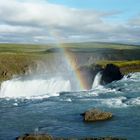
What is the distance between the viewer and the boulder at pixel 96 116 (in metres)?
34.2

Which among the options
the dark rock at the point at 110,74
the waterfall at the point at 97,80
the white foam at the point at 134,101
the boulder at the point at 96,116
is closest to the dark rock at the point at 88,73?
the waterfall at the point at 97,80

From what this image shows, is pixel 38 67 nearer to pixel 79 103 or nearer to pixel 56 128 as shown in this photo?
pixel 79 103

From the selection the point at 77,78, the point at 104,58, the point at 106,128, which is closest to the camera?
the point at 106,128

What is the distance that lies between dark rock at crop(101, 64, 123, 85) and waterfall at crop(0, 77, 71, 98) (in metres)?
5.85

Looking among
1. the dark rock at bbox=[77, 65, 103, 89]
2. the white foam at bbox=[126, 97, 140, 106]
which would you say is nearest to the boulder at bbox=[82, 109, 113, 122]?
the white foam at bbox=[126, 97, 140, 106]

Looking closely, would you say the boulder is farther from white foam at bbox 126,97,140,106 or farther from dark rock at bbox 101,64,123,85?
dark rock at bbox 101,64,123,85

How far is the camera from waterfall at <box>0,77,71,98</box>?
218 ft

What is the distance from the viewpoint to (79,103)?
42.8 metres

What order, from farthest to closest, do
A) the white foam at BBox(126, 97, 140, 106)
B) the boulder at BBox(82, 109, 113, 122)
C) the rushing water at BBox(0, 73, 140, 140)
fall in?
the white foam at BBox(126, 97, 140, 106), the boulder at BBox(82, 109, 113, 122), the rushing water at BBox(0, 73, 140, 140)

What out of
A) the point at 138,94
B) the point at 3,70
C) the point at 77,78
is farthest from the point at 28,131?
the point at 3,70

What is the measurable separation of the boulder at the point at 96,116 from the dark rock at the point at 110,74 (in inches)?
1113

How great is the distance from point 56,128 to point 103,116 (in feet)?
14.5

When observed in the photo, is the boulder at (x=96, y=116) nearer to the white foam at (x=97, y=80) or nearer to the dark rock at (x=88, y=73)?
the white foam at (x=97, y=80)

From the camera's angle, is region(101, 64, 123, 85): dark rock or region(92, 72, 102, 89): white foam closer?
region(92, 72, 102, 89): white foam
